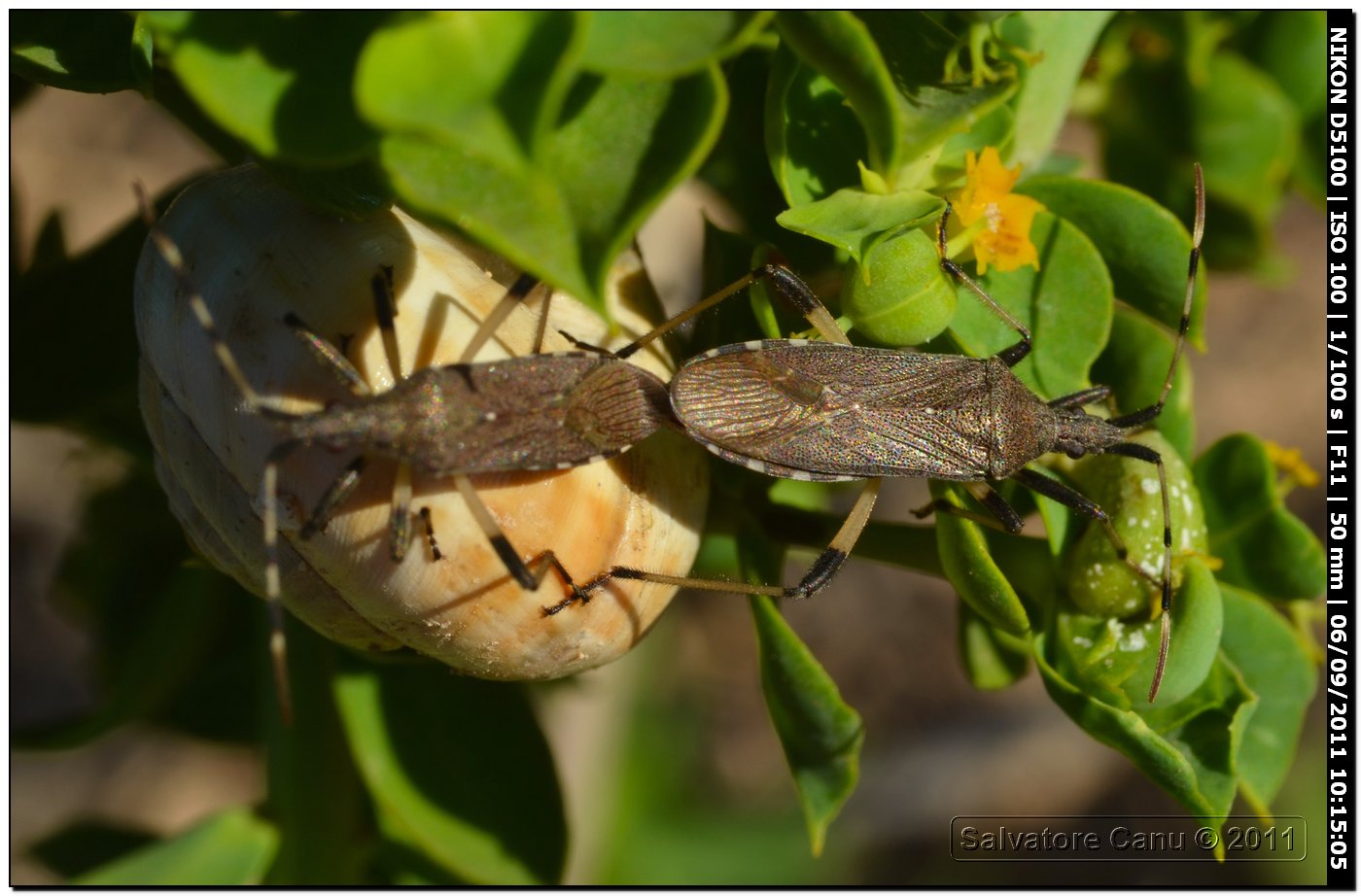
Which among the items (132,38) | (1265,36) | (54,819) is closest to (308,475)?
(132,38)

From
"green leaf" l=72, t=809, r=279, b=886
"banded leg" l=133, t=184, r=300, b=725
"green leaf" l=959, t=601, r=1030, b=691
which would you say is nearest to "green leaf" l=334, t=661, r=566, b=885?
"green leaf" l=72, t=809, r=279, b=886

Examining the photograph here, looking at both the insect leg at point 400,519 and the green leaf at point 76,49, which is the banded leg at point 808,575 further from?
the green leaf at point 76,49

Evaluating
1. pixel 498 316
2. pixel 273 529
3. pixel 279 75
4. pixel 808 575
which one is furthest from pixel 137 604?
pixel 279 75

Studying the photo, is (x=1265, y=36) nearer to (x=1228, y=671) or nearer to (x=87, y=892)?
(x=1228, y=671)

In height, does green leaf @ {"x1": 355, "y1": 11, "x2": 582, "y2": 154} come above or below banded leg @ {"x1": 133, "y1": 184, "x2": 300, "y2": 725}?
above

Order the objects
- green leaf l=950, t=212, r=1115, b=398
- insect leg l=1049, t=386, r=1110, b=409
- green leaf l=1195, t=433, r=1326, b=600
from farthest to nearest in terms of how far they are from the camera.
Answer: insect leg l=1049, t=386, r=1110, b=409, green leaf l=1195, t=433, r=1326, b=600, green leaf l=950, t=212, r=1115, b=398

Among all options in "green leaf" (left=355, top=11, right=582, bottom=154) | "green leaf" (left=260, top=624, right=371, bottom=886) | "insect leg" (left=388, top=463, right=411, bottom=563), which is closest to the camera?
"green leaf" (left=355, top=11, right=582, bottom=154)

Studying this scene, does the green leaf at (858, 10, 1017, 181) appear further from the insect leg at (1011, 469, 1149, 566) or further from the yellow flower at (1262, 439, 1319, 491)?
the yellow flower at (1262, 439, 1319, 491)

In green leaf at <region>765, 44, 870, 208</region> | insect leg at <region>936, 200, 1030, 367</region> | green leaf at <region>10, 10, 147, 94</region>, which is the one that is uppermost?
green leaf at <region>10, 10, 147, 94</region>
